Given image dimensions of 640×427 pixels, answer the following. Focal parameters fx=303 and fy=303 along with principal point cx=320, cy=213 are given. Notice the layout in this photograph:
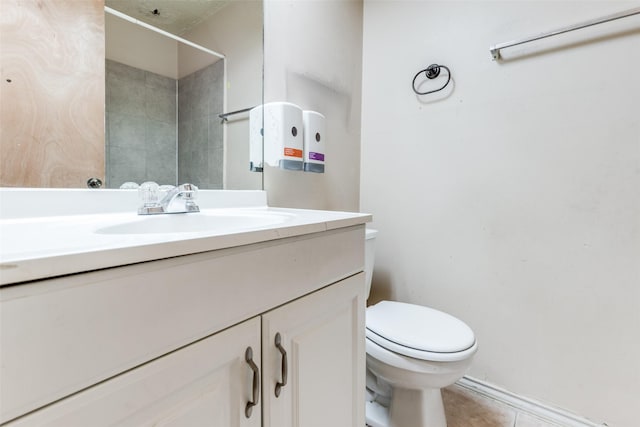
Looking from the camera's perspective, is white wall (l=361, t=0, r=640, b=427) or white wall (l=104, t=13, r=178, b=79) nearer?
white wall (l=104, t=13, r=178, b=79)

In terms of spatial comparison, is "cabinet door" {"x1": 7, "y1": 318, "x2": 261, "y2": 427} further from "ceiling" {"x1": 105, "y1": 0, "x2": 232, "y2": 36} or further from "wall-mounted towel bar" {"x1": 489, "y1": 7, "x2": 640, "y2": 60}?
"wall-mounted towel bar" {"x1": 489, "y1": 7, "x2": 640, "y2": 60}

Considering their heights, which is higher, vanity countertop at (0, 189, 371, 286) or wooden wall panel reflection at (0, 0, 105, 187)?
wooden wall panel reflection at (0, 0, 105, 187)

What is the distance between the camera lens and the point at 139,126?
924 millimetres

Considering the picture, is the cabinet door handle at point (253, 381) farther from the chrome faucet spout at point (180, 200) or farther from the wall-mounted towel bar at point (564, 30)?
the wall-mounted towel bar at point (564, 30)

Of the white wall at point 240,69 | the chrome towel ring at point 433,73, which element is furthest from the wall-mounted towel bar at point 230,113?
the chrome towel ring at point 433,73

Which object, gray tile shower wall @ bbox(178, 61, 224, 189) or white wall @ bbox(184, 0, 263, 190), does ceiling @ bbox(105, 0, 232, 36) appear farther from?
gray tile shower wall @ bbox(178, 61, 224, 189)

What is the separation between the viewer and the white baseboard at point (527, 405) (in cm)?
114

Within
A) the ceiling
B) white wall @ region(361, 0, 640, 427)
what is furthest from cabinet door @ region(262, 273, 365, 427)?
the ceiling

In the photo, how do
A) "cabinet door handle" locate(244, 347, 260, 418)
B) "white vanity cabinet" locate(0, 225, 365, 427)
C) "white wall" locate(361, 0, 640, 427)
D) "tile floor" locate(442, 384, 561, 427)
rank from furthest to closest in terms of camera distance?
1. "tile floor" locate(442, 384, 561, 427)
2. "white wall" locate(361, 0, 640, 427)
3. "cabinet door handle" locate(244, 347, 260, 418)
4. "white vanity cabinet" locate(0, 225, 365, 427)

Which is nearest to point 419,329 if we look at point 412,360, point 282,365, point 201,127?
point 412,360

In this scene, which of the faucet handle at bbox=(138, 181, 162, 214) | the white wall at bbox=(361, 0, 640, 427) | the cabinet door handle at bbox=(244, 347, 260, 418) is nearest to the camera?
the cabinet door handle at bbox=(244, 347, 260, 418)

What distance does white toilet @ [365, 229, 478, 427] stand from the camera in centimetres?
94

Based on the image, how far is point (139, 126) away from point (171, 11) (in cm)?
41

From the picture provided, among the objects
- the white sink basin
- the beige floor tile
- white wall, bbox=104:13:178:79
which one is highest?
white wall, bbox=104:13:178:79
